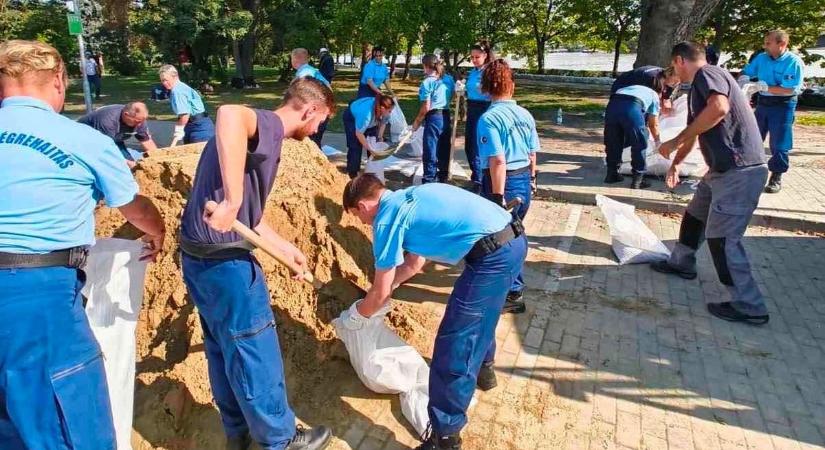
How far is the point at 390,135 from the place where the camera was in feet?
32.0

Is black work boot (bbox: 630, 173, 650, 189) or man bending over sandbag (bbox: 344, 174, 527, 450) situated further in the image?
black work boot (bbox: 630, 173, 650, 189)

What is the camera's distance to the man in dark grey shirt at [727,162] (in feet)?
12.9

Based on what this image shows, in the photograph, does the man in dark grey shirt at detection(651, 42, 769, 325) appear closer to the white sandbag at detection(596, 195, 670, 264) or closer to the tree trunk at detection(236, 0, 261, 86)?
the white sandbag at detection(596, 195, 670, 264)

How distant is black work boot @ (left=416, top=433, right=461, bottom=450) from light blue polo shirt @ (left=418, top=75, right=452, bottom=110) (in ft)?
17.2

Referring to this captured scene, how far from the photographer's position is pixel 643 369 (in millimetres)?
3562

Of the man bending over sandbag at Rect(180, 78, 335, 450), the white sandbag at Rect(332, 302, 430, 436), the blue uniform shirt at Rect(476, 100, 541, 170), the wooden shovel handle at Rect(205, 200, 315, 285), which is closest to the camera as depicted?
the wooden shovel handle at Rect(205, 200, 315, 285)

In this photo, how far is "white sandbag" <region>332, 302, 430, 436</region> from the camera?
293 centimetres

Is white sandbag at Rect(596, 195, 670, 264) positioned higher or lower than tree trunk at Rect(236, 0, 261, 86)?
lower

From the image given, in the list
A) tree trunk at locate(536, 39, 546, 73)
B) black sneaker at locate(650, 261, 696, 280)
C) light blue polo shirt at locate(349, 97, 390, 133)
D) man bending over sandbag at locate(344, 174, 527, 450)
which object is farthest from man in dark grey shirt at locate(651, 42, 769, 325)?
tree trunk at locate(536, 39, 546, 73)

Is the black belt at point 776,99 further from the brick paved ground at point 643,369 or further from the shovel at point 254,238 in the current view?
the shovel at point 254,238

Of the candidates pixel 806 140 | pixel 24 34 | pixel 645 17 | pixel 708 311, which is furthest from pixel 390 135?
pixel 24 34

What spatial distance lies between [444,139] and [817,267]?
4.47 metres

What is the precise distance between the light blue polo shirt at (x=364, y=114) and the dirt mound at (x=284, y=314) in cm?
256

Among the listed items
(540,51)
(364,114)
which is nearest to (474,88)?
(364,114)
